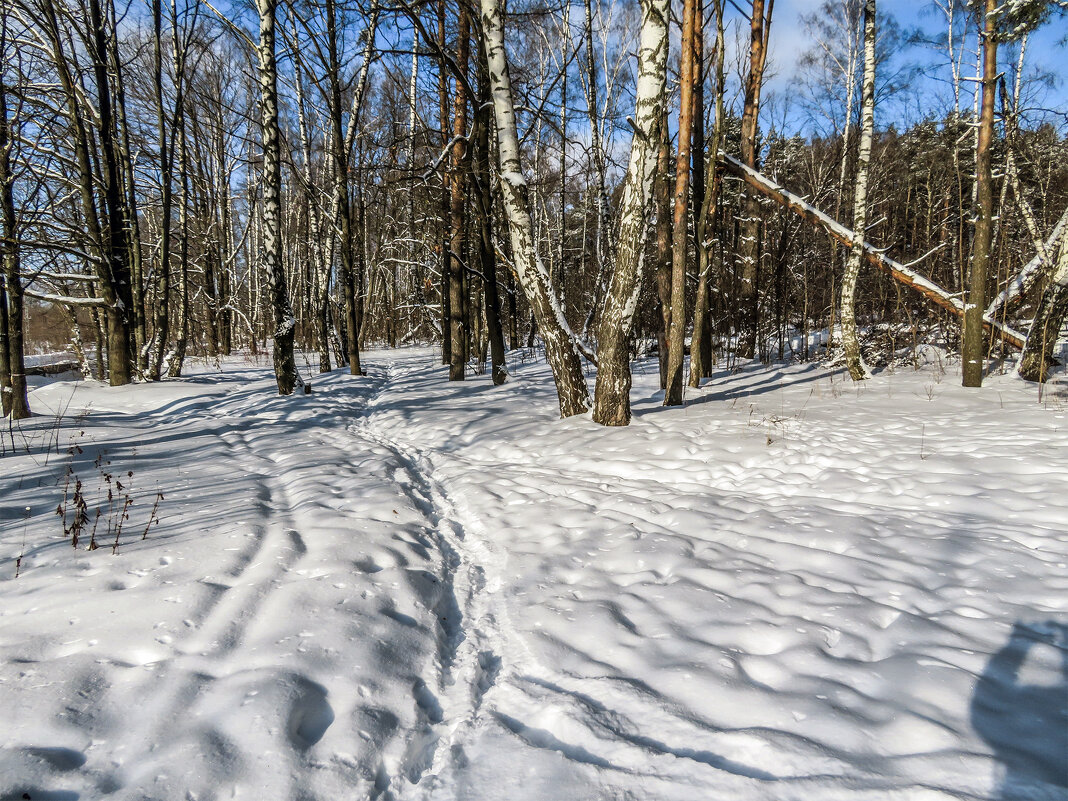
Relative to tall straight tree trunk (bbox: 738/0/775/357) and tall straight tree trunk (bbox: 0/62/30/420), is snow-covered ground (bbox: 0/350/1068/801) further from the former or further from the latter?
tall straight tree trunk (bbox: 738/0/775/357)

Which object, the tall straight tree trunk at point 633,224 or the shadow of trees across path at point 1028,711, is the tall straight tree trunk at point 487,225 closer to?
the tall straight tree trunk at point 633,224

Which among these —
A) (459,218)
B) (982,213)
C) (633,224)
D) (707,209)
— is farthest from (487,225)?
(982,213)

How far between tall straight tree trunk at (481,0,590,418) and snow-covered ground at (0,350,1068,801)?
1808mm

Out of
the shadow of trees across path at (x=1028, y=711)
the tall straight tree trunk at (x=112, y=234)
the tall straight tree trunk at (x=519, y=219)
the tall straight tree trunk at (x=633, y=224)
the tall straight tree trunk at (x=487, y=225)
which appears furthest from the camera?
the tall straight tree trunk at (x=487, y=225)

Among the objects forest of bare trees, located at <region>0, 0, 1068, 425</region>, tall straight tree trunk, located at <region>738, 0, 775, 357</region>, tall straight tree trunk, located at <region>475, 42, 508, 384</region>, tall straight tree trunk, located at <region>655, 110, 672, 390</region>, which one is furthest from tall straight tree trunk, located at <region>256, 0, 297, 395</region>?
tall straight tree trunk, located at <region>738, 0, 775, 357</region>

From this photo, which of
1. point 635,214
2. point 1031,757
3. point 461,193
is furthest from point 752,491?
point 461,193

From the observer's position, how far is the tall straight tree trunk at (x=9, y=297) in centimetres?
661

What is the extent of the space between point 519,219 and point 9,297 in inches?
272

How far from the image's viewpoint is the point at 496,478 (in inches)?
201

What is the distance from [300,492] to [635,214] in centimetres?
454

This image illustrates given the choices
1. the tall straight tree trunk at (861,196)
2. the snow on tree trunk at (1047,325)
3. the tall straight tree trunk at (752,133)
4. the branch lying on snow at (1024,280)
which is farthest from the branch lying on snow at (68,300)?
the branch lying on snow at (1024,280)

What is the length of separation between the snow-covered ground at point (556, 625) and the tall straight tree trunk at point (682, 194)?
7.16 ft

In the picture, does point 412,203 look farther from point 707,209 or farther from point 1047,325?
point 1047,325

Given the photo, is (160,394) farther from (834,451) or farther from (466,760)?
(834,451)
